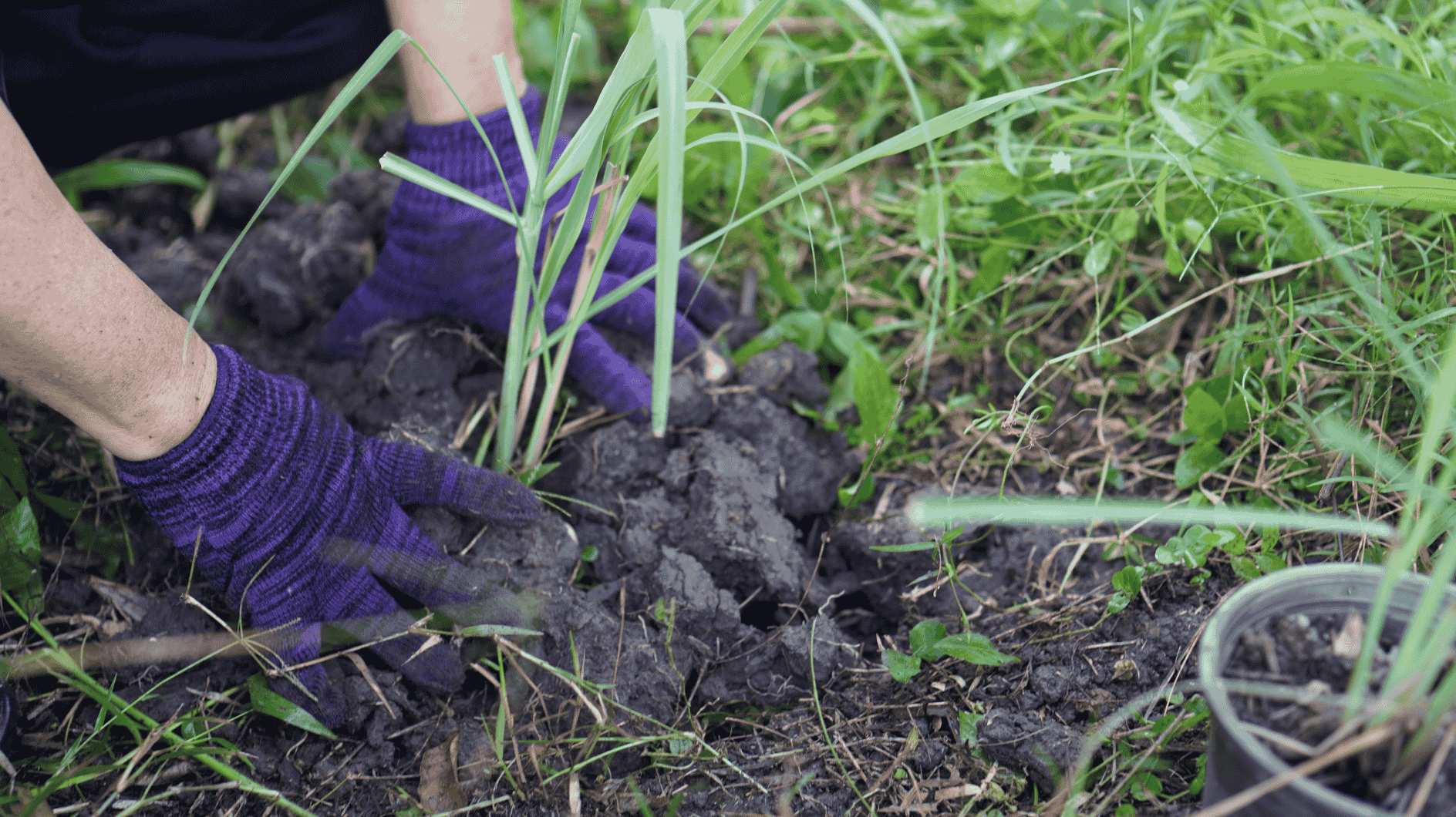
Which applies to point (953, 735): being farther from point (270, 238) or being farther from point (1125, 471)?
point (270, 238)

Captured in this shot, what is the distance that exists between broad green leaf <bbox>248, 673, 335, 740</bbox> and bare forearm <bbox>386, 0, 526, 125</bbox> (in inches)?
35.1

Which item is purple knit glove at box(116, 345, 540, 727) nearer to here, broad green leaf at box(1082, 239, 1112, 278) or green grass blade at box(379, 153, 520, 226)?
green grass blade at box(379, 153, 520, 226)

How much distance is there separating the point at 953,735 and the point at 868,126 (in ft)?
4.08

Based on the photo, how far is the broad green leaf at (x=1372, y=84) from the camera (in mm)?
1111

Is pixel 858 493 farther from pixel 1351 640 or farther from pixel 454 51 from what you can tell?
pixel 454 51

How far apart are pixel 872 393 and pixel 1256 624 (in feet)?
2.24

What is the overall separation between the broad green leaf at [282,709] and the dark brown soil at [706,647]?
0.04 meters

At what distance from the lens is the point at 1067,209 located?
1.50 metres

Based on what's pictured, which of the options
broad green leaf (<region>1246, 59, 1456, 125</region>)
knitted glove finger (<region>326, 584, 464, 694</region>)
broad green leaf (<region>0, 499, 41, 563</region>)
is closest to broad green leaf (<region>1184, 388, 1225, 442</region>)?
broad green leaf (<region>1246, 59, 1456, 125</region>)

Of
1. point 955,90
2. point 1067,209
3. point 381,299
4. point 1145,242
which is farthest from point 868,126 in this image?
point 381,299

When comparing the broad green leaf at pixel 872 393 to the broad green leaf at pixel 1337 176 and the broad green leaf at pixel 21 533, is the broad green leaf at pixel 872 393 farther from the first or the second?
the broad green leaf at pixel 21 533

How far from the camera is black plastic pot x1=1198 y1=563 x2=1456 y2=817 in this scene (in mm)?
587

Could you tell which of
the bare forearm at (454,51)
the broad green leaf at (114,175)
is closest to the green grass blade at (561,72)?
the bare forearm at (454,51)

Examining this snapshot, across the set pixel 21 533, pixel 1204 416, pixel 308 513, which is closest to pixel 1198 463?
pixel 1204 416
